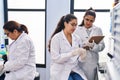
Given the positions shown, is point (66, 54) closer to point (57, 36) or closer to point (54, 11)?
point (57, 36)

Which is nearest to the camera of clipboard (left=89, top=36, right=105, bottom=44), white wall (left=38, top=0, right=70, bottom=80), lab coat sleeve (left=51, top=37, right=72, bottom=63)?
lab coat sleeve (left=51, top=37, right=72, bottom=63)

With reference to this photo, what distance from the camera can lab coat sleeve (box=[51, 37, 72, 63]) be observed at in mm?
2029

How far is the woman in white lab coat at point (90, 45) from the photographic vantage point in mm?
2271

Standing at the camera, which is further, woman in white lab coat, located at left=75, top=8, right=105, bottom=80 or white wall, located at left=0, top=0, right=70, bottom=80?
white wall, located at left=0, top=0, right=70, bottom=80

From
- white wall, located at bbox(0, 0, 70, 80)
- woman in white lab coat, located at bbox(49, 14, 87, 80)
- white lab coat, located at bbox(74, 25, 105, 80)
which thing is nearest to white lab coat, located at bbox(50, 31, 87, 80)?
woman in white lab coat, located at bbox(49, 14, 87, 80)

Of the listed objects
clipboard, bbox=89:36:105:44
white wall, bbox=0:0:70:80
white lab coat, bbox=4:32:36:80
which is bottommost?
white lab coat, bbox=4:32:36:80

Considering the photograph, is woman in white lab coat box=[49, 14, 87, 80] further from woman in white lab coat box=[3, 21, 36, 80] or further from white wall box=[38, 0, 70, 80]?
white wall box=[38, 0, 70, 80]

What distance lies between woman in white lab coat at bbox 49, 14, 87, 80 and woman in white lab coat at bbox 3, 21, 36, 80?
0.25 meters

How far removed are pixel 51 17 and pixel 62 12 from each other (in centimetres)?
19

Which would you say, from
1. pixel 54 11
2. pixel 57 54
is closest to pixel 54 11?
pixel 54 11

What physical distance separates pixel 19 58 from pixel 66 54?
1.51 feet

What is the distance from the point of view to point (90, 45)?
2.23m

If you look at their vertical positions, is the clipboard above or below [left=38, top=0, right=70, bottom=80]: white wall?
below

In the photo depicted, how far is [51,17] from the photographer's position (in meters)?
3.38
